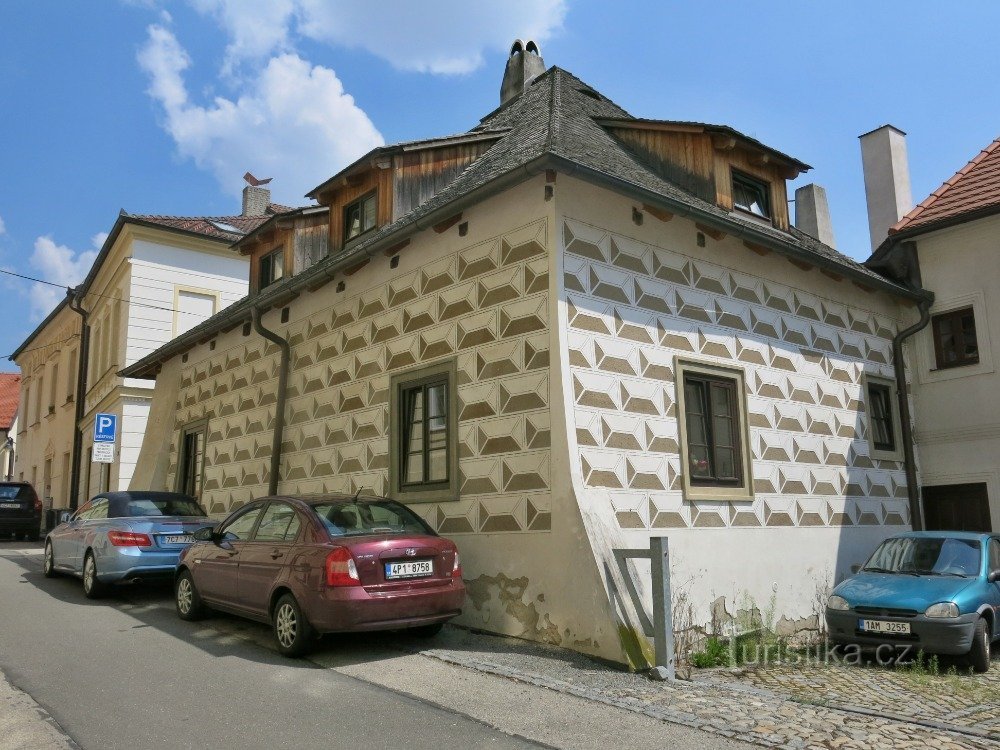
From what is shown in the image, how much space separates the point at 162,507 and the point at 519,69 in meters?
11.3

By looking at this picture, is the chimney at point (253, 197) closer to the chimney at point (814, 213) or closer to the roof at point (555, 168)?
the roof at point (555, 168)

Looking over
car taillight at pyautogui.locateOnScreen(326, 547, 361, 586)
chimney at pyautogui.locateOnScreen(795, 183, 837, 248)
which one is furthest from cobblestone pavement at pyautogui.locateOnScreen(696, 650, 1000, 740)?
chimney at pyautogui.locateOnScreen(795, 183, 837, 248)

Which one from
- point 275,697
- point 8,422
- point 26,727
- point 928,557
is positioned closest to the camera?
point 26,727

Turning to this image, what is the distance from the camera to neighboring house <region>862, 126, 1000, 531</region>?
44.4 feet

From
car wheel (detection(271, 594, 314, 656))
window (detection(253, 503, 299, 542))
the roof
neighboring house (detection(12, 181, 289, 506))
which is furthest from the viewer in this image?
neighboring house (detection(12, 181, 289, 506))

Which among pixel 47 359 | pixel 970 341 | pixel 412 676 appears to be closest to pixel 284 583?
pixel 412 676

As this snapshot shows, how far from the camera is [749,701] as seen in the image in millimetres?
6688

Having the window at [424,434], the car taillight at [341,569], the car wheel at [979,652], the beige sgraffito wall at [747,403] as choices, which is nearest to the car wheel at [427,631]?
the car taillight at [341,569]

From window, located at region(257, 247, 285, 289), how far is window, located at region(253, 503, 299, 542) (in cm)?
792

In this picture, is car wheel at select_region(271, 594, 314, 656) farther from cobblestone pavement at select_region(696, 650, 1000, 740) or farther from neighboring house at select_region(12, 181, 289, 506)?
neighboring house at select_region(12, 181, 289, 506)

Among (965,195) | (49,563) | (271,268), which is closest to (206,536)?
(49,563)

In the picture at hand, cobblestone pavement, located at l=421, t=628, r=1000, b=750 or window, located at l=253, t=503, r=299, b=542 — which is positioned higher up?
window, located at l=253, t=503, r=299, b=542

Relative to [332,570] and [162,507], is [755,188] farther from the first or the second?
[162,507]

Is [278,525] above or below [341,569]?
above
